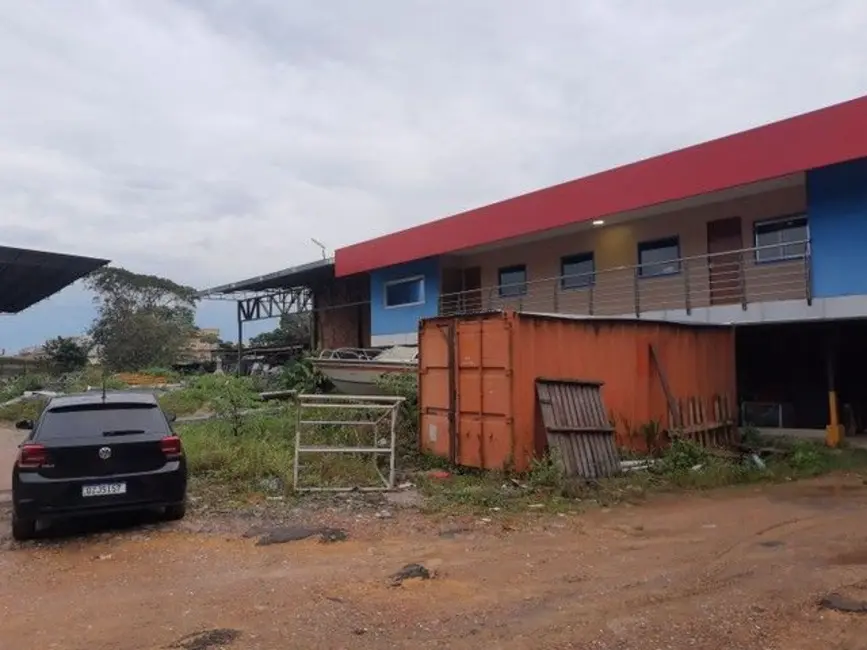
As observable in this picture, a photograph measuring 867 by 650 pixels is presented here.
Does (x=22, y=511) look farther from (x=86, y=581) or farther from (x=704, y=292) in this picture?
(x=704, y=292)

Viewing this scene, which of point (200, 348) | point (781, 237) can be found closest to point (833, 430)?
point (781, 237)

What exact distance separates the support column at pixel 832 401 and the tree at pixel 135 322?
3202 cm

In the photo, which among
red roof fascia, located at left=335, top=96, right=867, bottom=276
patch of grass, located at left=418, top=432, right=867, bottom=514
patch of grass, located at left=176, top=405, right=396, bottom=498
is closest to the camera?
patch of grass, located at left=418, top=432, right=867, bottom=514

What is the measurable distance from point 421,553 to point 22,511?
403cm

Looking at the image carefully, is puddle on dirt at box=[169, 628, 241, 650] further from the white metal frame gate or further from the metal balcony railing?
the metal balcony railing

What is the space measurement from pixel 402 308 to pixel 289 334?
16.1m

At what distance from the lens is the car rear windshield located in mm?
7398

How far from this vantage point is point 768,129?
41.2 feet

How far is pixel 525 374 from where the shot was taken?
390 inches

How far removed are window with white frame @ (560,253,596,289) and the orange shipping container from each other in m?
5.74

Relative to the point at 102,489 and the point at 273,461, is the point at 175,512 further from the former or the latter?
the point at 273,461

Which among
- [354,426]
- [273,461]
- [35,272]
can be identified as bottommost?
[273,461]

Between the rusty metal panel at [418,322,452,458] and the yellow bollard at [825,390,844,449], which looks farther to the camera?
the yellow bollard at [825,390,844,449]

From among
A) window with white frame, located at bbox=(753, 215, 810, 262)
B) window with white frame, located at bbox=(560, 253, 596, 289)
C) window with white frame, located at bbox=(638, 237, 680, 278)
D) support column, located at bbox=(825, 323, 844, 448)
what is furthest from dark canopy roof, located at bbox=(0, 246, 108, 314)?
support column, located at bbox=(825, 323, 844, 448)
